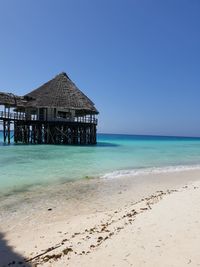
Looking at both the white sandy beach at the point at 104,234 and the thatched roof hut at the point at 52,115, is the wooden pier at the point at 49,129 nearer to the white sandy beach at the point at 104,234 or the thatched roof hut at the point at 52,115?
the thatched roof hut at the point at 52,115

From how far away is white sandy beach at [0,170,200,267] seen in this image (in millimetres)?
3637

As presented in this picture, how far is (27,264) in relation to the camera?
12.6 ft

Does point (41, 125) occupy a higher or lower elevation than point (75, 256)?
higher

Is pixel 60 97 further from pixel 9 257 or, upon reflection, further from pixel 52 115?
pixel 9 257

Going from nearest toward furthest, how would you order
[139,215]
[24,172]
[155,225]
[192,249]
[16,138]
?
[192,249] < [155,225] < [139,215] < [24,172] < [16,138]

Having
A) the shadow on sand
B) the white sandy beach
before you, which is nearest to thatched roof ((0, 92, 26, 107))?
the white sandy beach

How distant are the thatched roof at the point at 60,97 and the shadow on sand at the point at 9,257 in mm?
26529

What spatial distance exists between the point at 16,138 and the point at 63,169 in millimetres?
22664

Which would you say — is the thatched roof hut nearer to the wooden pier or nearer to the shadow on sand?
the wooden pier

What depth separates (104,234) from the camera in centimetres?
458

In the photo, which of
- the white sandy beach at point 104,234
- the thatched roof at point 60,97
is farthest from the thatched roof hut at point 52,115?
the white sandy beach at point 104,234

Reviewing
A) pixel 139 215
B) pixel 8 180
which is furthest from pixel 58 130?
pixel 139 215

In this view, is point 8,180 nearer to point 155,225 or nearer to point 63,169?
point 63,169

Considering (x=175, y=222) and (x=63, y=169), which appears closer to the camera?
(x=175, y=222)
